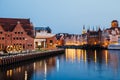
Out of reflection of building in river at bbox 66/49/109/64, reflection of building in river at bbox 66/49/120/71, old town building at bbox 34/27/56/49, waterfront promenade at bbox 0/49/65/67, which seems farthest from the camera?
old town building at bbox 34/27/56/49

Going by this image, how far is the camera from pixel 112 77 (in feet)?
128

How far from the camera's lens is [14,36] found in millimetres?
76125

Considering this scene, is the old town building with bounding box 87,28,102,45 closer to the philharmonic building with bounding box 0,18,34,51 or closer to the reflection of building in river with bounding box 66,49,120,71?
the reflection of building in river with bounding box 66,49,120,71

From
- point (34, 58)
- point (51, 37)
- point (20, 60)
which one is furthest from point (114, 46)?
point (20, 60)

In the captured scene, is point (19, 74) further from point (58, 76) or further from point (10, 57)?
point (10, 57)

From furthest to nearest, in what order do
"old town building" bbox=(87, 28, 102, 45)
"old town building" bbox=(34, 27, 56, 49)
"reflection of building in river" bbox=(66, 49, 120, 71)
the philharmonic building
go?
1. "old town building" bbox=(87, 28, 102, 45)
2. "old town building" bbox=(34, 27, 56, 49)
3. the philharmonic building
4. "reflection of building in river" bbox=(66, 49, 120, 71)

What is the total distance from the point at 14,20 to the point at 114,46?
→ 7632 centimetres

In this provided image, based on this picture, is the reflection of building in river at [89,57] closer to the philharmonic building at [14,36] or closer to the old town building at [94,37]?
the philharmonic building at [14,36]

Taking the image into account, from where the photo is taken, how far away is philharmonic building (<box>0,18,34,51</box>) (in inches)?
2921

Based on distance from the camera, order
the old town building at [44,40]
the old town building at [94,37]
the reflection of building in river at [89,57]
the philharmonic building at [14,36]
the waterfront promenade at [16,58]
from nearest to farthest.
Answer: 1. the waterfront promenade at [16,58]
2. the reflection of building in river at [89,57]
3. the philharmonic building at [14,36]
4. the old town building at [44,40]
5. the old town building at [94,37]

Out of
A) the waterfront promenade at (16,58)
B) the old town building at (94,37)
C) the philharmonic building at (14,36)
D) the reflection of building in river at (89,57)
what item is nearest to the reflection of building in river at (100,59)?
the reflection of building in river at (89,57)

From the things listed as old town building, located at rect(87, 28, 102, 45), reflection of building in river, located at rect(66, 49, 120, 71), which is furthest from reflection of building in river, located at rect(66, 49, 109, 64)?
old town building, located at rect(87, 28, 102, 45)

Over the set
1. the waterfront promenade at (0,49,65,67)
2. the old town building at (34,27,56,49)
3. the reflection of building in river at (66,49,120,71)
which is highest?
the old town building at (34,27,56,49)

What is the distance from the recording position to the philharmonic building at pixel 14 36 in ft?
243
